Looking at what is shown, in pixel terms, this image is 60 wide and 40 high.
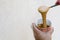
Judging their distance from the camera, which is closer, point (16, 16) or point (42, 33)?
point (42, 33)

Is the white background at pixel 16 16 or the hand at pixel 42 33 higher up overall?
the white background at pixel 16 16

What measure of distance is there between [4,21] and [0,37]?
0.14 metres

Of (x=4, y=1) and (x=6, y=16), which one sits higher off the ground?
(x=4, y=1)

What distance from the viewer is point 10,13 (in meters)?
1.29

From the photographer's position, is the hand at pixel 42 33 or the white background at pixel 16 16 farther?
the white background at pixel 16 16

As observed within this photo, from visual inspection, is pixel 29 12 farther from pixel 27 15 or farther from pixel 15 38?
pixel 15 38

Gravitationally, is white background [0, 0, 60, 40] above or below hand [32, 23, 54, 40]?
above

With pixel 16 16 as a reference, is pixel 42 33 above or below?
below

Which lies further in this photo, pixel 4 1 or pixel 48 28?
pixel 4 1

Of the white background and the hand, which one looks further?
the white background

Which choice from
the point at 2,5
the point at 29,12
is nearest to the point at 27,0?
the point at 29,12

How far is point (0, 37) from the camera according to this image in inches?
51.1

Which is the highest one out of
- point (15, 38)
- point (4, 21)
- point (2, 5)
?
point (2, 5)

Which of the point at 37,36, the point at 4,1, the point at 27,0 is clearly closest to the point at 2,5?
the point at 4,1
